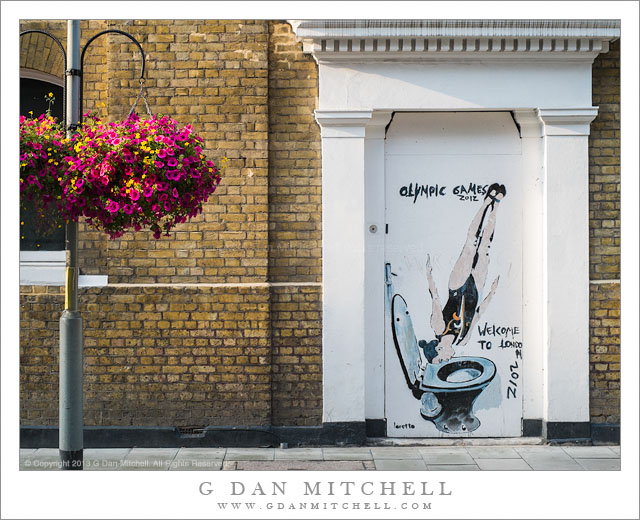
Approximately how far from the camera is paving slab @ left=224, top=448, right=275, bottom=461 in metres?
6.33

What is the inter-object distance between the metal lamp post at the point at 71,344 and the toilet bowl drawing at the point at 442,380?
3.20m

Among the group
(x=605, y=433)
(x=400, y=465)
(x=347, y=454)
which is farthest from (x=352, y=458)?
(x=605, y=433)

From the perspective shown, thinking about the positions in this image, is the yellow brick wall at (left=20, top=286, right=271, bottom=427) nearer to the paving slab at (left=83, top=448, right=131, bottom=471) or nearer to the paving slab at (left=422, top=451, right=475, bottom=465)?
the paving slab at (left=83, top=448, right=131, bottom=471)

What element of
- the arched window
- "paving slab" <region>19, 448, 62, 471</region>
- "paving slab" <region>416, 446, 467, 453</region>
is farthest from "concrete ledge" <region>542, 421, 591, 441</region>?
the arched window

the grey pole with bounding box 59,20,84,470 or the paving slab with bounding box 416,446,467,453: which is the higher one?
the grey pole with bounding box 59,20,84,470

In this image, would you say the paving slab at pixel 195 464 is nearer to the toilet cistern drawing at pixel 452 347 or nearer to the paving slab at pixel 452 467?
the paving slab at pixel 452 467

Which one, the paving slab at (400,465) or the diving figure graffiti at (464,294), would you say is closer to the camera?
the paving slab at (400,465)

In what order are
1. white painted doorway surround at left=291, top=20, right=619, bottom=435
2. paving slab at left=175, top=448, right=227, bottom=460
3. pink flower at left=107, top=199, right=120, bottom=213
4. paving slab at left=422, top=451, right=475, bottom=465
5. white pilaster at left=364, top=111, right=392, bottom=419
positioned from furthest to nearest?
white pilaster at left=364, top=111, right=392, bottom=419 → white painted doorway surround at left=291, top=20, right=619, bottom=435 → paving slab at left=175, top=448, right=227, bottom=460 → paving slab at left=422, top=451, right=475, bottom=465 → pink flower at left=107, top=199, right=120, bottom=213

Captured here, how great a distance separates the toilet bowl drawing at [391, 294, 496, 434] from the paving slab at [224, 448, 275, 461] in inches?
59.1

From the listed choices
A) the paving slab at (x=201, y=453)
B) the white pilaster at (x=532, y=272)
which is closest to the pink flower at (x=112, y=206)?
the paving slab at (x=201, y=453)

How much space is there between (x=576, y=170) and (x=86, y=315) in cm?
482

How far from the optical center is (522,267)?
6801 mm

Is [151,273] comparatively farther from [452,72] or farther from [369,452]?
[452,72]

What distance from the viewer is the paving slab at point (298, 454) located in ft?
20.7
